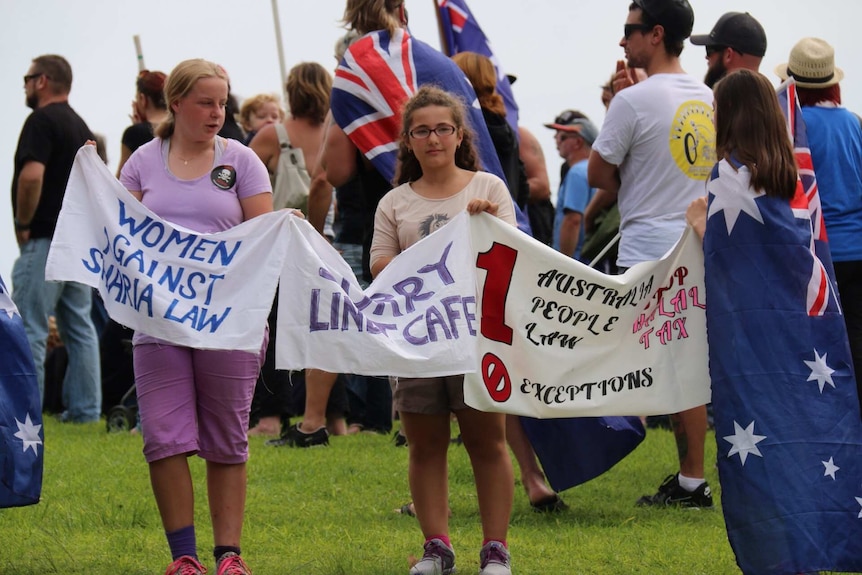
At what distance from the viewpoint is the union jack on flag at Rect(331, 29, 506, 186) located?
6.96 meters

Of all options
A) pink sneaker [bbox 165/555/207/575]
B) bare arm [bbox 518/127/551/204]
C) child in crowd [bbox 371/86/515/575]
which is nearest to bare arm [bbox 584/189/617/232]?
bare arm [bbox 518/127/551/204]

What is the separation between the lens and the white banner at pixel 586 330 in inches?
218

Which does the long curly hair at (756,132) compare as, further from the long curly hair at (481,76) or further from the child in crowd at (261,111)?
the child in crowd at (261,111)


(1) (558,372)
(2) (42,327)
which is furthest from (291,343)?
(2) (42,327)

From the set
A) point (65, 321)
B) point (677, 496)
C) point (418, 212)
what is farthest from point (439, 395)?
point (65, 321)

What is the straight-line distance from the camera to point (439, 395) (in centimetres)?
564

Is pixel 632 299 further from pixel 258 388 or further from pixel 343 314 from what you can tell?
pixel 258 388

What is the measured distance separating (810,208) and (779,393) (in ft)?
2.55

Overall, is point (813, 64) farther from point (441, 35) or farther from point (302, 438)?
point (302, 438)

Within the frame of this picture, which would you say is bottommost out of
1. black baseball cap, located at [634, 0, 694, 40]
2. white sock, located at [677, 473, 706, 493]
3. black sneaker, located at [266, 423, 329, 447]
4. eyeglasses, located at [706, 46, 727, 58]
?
black sneaker, located at [266, 423, 329, 447]

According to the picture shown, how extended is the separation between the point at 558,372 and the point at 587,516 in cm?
→ 164

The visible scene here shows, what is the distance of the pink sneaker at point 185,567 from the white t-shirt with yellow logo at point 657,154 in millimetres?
2688

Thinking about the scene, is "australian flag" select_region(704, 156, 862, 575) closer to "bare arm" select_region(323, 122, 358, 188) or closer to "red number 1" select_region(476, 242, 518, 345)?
"red number 1" select_region(476, 242, 518, 345)

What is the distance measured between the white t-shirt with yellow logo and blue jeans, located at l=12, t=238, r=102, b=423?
4.88 metres
